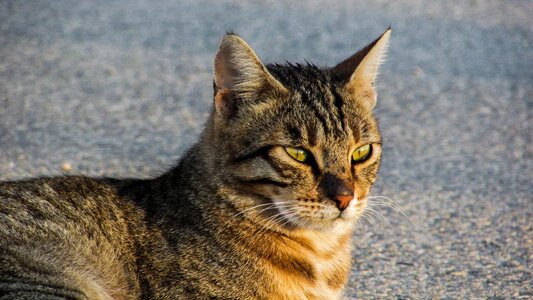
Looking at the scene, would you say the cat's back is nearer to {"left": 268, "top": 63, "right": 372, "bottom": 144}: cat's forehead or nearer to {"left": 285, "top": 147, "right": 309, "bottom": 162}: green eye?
{"left": 285, "top": 147, "right": 309, "bottom": 162}: green eye

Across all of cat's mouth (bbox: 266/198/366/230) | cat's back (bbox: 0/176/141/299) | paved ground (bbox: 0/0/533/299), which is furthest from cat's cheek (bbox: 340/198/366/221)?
cat's back (bbox: 0/176/141/299)

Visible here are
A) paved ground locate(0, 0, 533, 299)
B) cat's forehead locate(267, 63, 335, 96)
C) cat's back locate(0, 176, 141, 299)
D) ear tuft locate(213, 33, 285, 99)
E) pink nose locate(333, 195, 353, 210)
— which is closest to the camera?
cat's back locate(0, 176, 141, 299)

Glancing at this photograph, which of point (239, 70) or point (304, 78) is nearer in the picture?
point (239, 70)

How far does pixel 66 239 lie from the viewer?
3811mm

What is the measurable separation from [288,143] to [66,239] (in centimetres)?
110

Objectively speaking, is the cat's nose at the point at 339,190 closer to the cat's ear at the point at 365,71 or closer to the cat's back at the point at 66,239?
the cat's ear at the point at 365,71

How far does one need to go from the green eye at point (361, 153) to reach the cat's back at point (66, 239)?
108 centimetres

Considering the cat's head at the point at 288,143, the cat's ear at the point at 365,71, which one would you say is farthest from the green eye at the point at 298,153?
the cat's ear at the point at 365,71

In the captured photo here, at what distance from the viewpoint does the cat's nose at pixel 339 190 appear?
3789mm

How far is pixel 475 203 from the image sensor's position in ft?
18.8

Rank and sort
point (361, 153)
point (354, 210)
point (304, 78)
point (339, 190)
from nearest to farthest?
point (339, 190), point (354, 210), point (361, 153), point (304, 78)

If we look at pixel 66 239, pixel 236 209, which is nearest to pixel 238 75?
pixel 236 209

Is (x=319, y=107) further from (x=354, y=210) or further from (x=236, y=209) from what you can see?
(x=236, y=209)

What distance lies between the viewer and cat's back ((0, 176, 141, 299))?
3.54 meters
